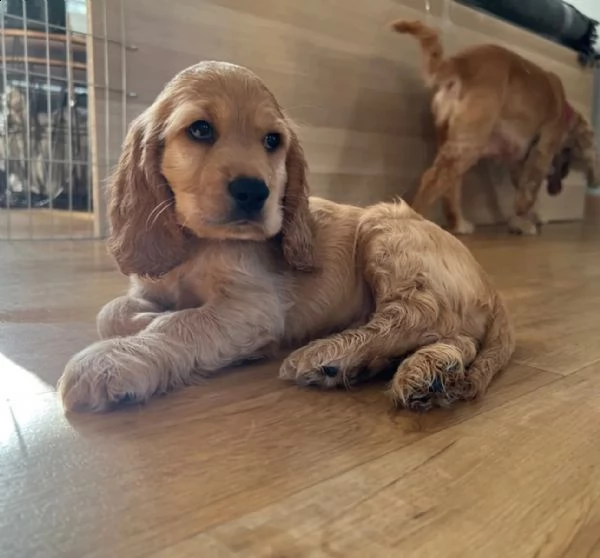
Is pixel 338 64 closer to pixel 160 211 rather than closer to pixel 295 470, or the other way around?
pixel 160 211

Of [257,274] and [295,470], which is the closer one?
[295,470]

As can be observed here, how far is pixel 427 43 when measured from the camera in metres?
4.54

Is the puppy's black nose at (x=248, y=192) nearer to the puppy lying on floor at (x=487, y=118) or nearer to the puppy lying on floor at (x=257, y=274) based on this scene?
the puppy lying on floor at (x=257, y=274)

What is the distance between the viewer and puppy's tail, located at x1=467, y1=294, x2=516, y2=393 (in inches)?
50.6

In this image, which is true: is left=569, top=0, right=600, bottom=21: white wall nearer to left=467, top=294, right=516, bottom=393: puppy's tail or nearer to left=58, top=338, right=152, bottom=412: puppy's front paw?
left=467, top=294, right=516, bottom=393: puppy's tail

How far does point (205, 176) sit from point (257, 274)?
0.25 meters

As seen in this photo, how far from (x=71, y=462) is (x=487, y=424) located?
26.1 inches

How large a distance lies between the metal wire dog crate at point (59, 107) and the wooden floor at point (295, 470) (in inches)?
83.1

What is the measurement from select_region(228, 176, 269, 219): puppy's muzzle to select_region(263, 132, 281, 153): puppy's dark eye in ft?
0.52

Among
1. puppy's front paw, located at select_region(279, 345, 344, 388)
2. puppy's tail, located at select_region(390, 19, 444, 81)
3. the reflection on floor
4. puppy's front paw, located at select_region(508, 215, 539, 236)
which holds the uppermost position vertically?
puppy's tail, located at select_region(390, 19, 444, 81)

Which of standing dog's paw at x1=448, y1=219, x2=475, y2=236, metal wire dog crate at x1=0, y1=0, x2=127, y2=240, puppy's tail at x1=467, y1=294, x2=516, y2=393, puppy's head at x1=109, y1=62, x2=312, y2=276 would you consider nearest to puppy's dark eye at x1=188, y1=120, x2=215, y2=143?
puppy's head at x1=109, y1=62, x2=312, y2=276

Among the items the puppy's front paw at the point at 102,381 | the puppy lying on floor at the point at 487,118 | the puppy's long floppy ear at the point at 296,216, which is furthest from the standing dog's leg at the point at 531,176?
the puppy's front paw at the point at 102,381

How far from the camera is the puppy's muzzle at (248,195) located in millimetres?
1311

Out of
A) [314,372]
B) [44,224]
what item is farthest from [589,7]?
[314,372]
